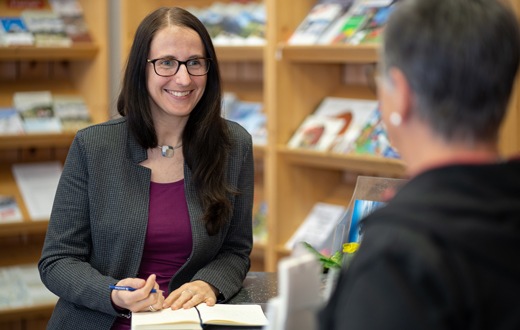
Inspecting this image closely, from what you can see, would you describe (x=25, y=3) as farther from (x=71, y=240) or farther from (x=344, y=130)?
(x=71, y=240)

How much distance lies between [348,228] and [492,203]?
94 cm

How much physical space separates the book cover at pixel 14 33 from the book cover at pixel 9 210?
0.85m

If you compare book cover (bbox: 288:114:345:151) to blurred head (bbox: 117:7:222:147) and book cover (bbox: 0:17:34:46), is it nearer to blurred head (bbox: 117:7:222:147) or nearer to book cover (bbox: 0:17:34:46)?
book cover (bbox: 0:17:34:46)

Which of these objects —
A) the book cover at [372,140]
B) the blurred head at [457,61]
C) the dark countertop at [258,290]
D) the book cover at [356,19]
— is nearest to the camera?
the blurred head at [457,61]

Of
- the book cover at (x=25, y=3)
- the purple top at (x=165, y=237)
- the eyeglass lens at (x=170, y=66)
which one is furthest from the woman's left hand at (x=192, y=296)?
the book cover at (x=25, y=3)

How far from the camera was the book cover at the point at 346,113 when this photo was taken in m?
4.04

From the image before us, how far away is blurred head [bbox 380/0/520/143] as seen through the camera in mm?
1135

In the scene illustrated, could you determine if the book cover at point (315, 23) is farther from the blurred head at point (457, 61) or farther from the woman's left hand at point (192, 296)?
the blurred head at point (457, 61)

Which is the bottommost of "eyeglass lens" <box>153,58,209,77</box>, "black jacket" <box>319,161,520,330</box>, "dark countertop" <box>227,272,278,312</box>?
"dark countertop" <box>227,272,278,312</box>

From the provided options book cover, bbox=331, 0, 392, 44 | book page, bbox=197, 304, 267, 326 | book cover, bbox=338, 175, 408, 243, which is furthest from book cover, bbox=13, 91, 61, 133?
book cover, bbox=338, 175, 408, 243

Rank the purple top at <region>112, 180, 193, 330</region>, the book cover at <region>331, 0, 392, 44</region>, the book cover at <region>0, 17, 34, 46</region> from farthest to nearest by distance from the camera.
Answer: the book cover at <region>0, 17, 34, 46</region>
the book cover at <region>331, 0, 392, 44</region>
the purple top at <region>112, 180, 193, 330</region>

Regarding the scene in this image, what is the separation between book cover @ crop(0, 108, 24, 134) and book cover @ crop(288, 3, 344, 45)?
60.9 inches

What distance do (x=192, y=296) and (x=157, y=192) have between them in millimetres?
416

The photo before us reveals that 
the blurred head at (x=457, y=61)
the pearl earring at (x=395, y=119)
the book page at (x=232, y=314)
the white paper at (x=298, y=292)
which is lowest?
the book page at (x=232, y=314)
